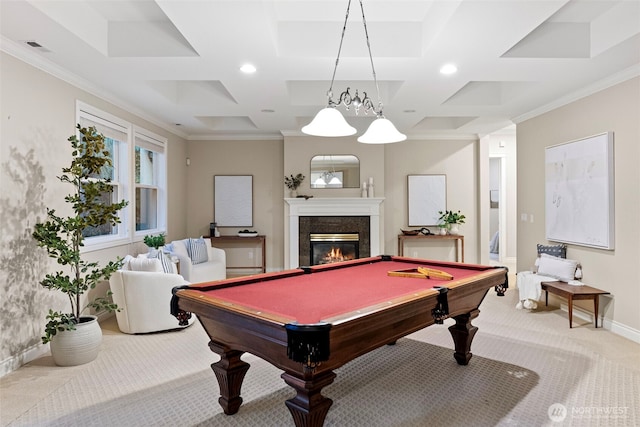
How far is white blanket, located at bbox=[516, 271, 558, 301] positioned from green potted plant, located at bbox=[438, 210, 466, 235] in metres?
2.07

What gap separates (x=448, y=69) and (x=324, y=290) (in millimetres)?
2444

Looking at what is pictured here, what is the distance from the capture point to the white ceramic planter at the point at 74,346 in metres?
3.00

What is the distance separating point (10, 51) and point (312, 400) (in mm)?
3375

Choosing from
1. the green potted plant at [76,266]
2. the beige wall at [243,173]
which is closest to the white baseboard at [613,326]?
the beige wall at [243,173]

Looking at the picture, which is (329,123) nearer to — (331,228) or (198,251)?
(198,251)

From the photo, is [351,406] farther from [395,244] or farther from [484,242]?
[484,242]

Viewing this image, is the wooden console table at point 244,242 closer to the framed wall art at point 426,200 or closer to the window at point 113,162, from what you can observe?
the window at point 113,162

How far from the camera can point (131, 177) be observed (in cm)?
479

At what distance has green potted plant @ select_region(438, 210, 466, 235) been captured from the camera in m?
6.63

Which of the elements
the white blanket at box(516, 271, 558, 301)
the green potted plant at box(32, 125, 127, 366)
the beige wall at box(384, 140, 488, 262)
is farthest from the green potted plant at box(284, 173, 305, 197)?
the white blanket at box(516, 271, 558, 301)

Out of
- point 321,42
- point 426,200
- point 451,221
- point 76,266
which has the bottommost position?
point 76,266

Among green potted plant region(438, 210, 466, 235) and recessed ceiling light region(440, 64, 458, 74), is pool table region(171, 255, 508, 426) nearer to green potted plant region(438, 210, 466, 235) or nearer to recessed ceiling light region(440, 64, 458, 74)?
recessed ceiling light region(440, 64, 458, 74)

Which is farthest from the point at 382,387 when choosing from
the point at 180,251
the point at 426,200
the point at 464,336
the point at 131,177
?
the point at 426,200

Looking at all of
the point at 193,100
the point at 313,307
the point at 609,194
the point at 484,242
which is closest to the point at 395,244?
the point at 484,242
